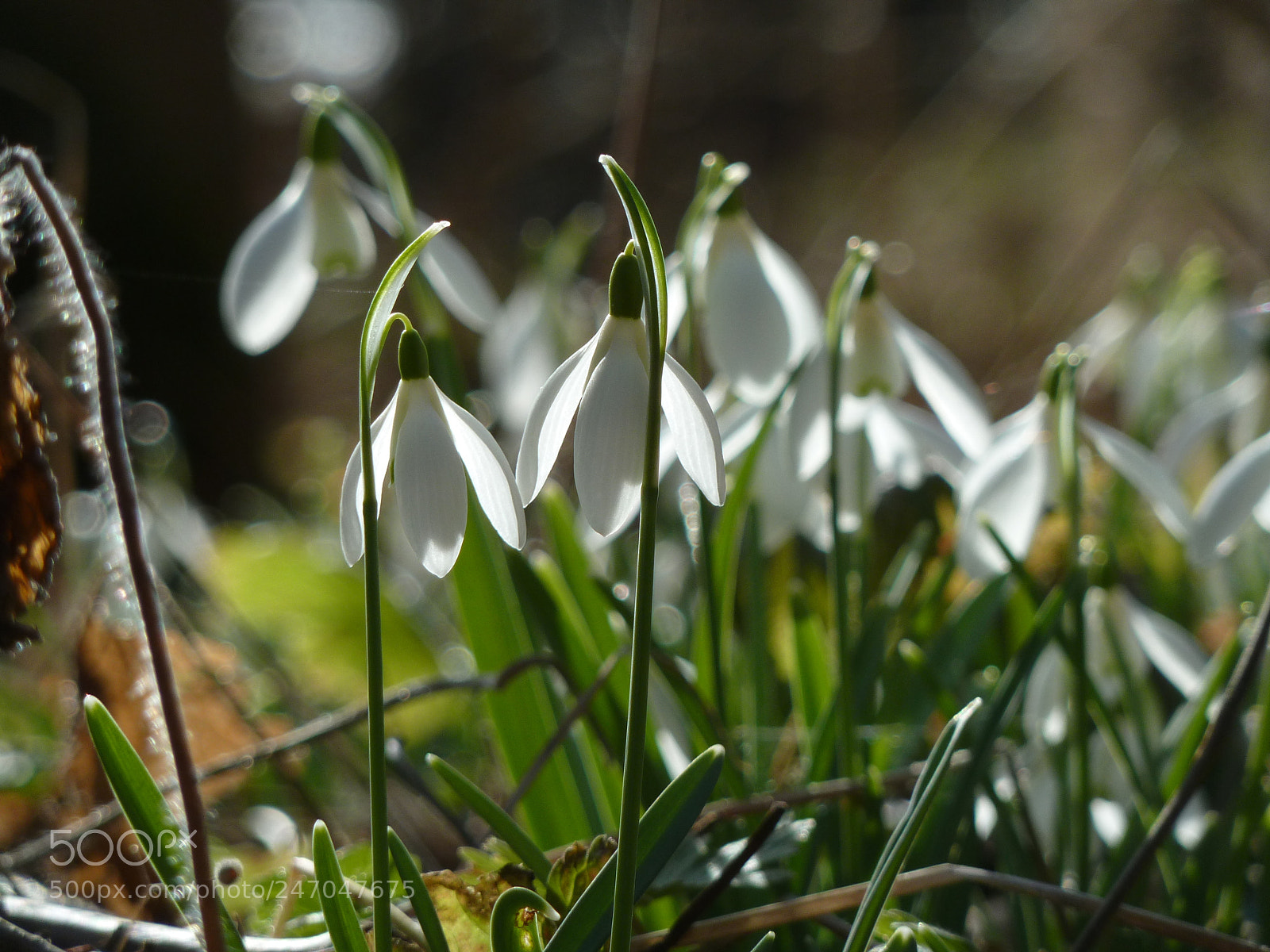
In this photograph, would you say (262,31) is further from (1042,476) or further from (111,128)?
(1042,476)

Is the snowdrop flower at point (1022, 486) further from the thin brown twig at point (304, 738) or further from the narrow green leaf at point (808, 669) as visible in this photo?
the thin brown twig at point (304, 738)

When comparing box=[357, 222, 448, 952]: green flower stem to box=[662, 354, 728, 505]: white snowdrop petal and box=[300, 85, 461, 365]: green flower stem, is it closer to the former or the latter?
box=[662, 354, 728, 505]: white snowdrop petal

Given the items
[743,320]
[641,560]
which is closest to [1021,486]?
[743,320]

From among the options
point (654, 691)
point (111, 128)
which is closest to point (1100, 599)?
point (654, 691)

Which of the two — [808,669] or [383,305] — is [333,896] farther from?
[808,669]

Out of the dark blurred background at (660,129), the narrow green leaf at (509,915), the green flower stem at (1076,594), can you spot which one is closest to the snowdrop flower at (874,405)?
the green flower stem at (1076,594)

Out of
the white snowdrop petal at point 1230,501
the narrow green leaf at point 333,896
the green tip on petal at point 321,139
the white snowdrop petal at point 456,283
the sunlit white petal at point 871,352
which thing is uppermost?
the green tip on petal at point 321,139
